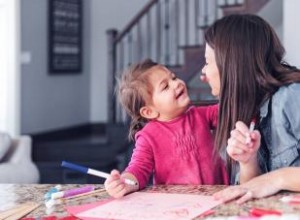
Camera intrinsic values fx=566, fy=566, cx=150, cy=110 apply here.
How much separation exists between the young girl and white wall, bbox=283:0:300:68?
3.07 m

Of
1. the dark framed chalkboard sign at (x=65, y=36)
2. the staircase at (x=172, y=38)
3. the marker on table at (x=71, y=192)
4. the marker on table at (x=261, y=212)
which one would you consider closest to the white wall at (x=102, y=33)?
the dark framed chalkboard sign at (x=65, y=36)

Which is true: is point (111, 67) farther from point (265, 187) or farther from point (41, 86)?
point (265, 187)

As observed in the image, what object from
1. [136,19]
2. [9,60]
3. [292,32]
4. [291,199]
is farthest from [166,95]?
[136,19]

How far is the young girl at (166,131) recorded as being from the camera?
1.59 meters

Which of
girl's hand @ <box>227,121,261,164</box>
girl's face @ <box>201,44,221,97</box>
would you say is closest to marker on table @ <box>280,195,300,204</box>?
girl's hand @ <box>227,121,261,164</box>

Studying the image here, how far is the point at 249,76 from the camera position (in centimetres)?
147

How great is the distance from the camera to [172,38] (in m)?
7.45

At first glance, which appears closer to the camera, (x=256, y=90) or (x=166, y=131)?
(x=256, y=90)

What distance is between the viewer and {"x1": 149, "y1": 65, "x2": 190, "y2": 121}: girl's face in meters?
1.63

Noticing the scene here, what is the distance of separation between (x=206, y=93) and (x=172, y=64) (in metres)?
1.05

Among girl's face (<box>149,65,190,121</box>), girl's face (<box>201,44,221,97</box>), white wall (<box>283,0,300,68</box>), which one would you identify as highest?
white wall (<box>283,0,300,68</box>)

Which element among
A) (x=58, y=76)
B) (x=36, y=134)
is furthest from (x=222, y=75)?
(x=58, y=76)

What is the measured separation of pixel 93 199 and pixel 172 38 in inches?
246

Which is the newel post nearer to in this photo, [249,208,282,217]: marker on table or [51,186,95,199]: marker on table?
[51,186,95,199]: marker on table
